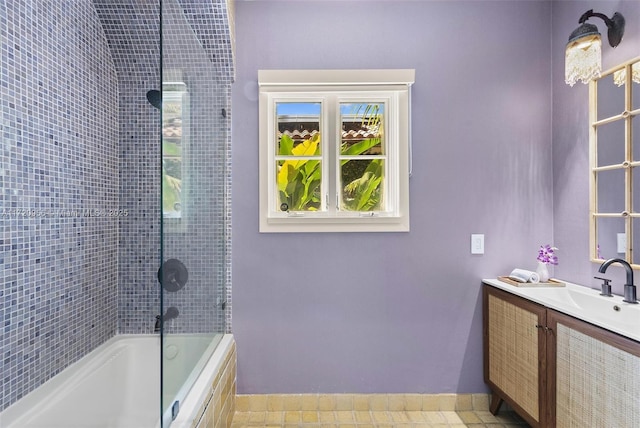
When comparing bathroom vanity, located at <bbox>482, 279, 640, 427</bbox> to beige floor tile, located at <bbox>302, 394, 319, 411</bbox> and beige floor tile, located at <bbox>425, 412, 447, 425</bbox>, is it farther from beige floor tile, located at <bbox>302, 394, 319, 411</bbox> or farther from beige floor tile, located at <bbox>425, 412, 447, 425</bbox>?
beige floor tile, located at <bbox>302, 394, 319, 411</bbox>

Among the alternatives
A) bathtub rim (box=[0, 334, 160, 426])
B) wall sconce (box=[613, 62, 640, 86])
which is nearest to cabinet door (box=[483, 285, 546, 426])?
wall sconce (box=[613, 62, 640, 86])

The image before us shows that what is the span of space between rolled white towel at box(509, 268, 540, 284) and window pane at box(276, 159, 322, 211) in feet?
4.12

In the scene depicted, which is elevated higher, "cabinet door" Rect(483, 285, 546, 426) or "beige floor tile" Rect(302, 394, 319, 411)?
"cabinet door" Rect(483, 285, 546, 426)

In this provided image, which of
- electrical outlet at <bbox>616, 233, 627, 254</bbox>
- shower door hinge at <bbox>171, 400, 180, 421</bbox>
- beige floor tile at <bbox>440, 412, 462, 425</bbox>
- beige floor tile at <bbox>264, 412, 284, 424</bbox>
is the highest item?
electrical outlet at <bbox>616, 233, 627, 254</bbox>

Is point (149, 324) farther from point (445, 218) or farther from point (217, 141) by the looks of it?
point (445, 218)

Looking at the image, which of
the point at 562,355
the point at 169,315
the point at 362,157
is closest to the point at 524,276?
the point at 562,355

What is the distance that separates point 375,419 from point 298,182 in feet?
4.98

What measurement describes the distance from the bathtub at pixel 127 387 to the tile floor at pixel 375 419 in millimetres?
493

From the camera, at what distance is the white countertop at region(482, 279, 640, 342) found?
4.55 feet

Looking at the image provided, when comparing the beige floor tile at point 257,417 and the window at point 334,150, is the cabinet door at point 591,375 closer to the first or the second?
the window at point 334,150

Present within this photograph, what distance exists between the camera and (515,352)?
6.10 ft

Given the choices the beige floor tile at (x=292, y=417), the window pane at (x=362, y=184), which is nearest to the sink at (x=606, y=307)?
the window pane at (x=362, y=184)

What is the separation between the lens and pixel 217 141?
6.32ft

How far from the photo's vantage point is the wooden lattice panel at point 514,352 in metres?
1.73
